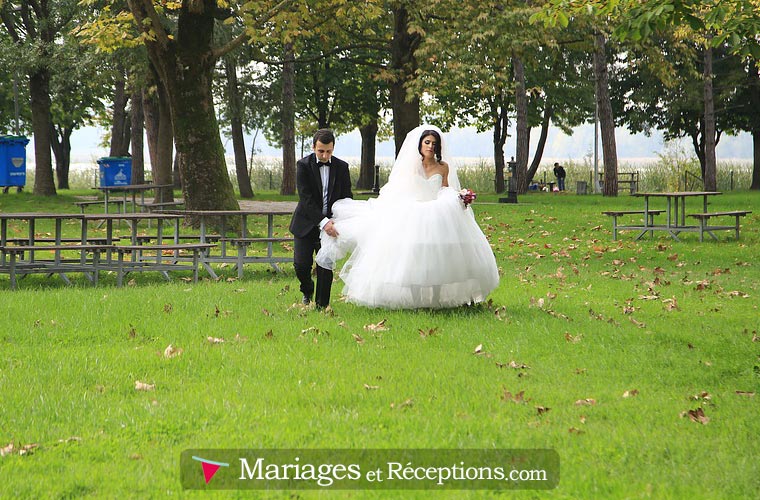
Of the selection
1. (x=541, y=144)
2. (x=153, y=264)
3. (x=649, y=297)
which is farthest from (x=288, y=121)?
(x=649, y=297)

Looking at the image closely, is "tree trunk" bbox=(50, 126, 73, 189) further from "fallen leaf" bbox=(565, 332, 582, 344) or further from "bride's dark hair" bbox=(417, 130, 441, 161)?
"fallen leaf" bbox=(565, 332, 582, 344)

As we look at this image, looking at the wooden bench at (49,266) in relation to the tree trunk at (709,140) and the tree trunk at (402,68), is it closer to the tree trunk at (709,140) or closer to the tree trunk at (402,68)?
the tree trunk at (402,68)

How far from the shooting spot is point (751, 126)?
54.5 meters

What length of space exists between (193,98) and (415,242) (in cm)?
1197

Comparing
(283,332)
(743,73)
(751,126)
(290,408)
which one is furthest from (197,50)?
(751,126)

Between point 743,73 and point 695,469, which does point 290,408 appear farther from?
point 743,73

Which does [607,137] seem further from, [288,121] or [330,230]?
[330,230]

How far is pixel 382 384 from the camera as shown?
7.16 metres

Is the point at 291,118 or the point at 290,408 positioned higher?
the point at 291,118

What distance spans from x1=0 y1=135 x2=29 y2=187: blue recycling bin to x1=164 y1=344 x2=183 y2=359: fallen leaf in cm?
2861

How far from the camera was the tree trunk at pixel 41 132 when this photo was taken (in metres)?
33.0

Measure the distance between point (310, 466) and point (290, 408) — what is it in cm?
123

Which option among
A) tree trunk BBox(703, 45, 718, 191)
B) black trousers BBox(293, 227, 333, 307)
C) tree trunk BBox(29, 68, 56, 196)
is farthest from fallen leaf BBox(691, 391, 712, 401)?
tree trunk BBox(703, 45, 718, 191)

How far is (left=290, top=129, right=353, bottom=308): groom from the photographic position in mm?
10764
